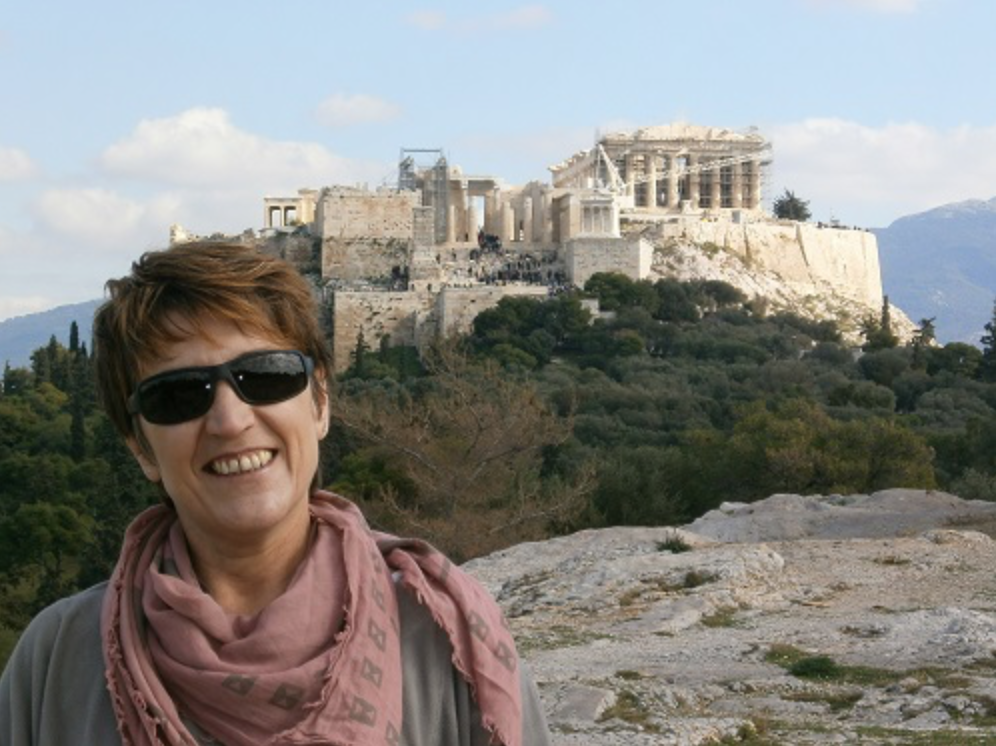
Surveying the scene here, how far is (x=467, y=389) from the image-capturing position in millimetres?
24828

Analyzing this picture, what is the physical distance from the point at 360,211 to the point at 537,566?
144 feet

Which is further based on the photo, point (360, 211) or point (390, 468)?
point (360, 211)

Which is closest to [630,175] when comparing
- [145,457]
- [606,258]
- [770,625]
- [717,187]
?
[717,187]

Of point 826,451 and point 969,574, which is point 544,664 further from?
point 826,451

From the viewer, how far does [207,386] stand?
260 cm

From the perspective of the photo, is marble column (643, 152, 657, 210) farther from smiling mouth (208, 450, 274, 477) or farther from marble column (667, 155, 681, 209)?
smiling mouth (208, 450, 274, 477)

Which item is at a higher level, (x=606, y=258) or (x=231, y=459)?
(x=231, y=459)

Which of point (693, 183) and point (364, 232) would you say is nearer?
point (364, 232)

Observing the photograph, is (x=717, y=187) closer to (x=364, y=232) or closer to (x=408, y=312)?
(x=364, y=232)

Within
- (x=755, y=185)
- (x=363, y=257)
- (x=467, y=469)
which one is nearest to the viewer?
(x=467, y=469)

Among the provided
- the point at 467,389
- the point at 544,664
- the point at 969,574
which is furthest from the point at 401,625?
the point at 467,389

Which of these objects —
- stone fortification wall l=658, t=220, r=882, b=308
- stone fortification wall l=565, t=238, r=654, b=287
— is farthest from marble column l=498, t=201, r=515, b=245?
stone fortification wall l=565, t=238, r=654, b=287

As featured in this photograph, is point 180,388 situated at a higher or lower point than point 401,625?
higher

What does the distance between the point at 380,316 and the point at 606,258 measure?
20.5 ft
